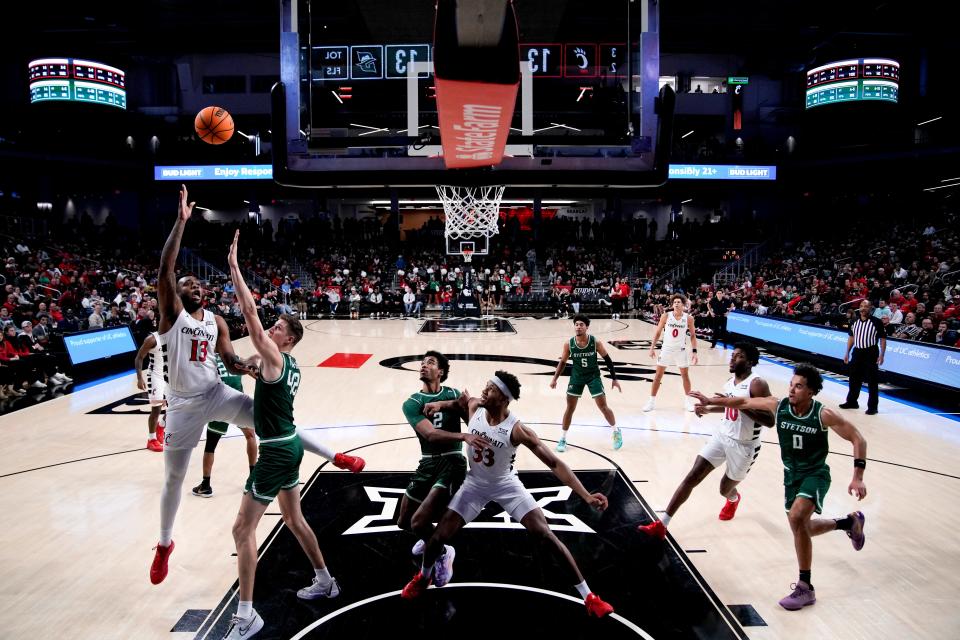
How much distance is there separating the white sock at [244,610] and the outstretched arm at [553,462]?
1.91 metres

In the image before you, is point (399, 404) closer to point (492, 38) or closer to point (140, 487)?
point (140, 487)

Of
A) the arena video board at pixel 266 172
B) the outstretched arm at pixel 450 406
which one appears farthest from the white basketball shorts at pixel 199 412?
the arena video board at pixel 266 172

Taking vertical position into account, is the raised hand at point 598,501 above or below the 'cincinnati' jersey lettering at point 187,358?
below

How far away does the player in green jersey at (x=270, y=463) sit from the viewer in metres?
3.92

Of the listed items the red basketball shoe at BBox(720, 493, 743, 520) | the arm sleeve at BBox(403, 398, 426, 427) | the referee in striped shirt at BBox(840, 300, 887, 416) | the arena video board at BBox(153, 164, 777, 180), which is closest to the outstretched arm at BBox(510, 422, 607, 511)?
the arm sleeve at BBox(403, 398, 426, 427)

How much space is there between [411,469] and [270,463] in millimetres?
3272

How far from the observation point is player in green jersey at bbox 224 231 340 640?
392cm

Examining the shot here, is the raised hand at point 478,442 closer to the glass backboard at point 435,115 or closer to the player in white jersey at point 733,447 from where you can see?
the player in white jersey at point 733,447

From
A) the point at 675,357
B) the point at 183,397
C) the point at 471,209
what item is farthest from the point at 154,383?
the point at 471,209

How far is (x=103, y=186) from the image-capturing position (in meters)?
34.4

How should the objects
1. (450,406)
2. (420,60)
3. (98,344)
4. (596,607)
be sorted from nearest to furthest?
(596,607)
(450,406)
(420,60)
(98,344)

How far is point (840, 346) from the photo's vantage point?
13.5 m

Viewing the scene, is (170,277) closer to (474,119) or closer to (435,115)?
(474,119)

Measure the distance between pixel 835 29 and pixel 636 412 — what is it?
24493 millimetres
